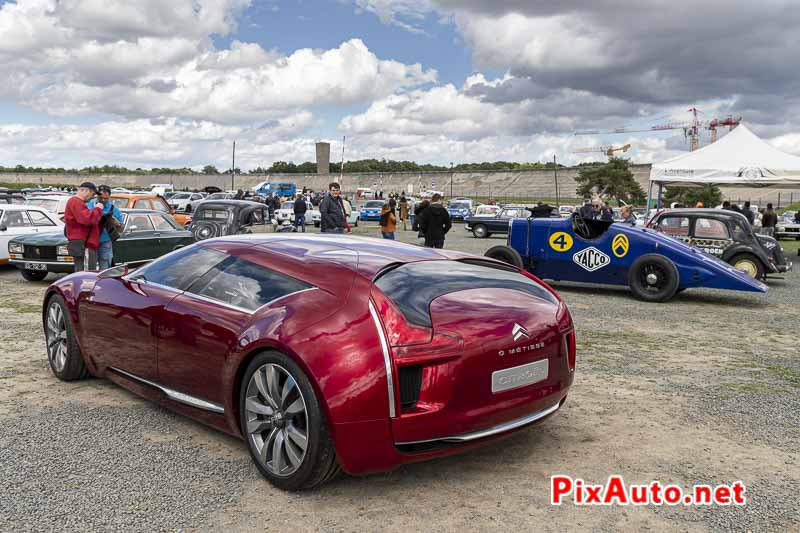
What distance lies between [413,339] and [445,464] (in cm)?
102

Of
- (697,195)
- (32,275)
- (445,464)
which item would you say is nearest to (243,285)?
(445,464)

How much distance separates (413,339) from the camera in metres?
3.31

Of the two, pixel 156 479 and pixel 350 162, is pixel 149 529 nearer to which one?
pixel 156 479

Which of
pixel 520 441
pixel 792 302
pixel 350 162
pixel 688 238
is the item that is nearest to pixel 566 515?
pixel 520 441

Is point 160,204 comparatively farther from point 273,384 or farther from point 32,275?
point 273,384

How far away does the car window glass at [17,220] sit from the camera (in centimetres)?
1348

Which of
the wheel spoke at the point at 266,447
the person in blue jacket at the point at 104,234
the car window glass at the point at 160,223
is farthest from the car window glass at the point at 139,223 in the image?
the wheel spoke at the point at 266,447

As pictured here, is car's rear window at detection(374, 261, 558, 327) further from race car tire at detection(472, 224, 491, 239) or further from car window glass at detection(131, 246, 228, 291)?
race car tire at detection(472, 224, 491, 239)

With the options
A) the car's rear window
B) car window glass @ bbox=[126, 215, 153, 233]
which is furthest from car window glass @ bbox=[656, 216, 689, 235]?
the car's rear window

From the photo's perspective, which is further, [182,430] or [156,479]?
[182,430]

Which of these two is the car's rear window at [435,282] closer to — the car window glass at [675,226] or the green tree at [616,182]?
the car window glass at [675,226]

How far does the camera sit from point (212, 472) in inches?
148

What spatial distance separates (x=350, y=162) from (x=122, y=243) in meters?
154

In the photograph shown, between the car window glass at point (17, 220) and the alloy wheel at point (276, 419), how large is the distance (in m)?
12.1
